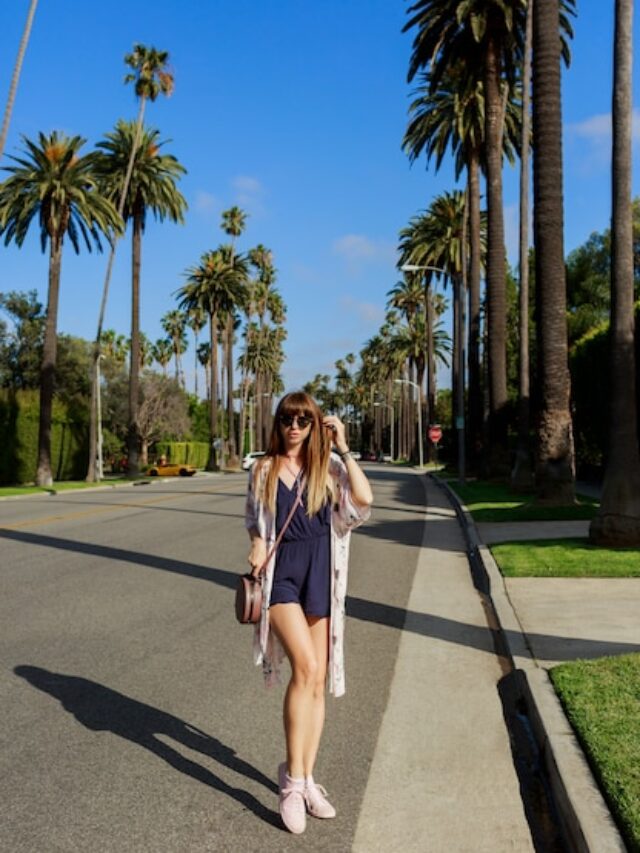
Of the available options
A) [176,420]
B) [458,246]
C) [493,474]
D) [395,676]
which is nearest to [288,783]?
[395,676]

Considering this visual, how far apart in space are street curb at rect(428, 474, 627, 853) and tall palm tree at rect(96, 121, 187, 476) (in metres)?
46.2

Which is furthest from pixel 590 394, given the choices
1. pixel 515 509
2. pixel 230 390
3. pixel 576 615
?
pixel 230 390

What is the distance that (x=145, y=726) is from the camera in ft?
18.4

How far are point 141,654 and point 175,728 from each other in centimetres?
207

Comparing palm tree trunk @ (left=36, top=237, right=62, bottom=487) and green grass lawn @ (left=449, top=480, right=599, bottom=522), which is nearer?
green grass lawn @ (left=449, top=480, right=599, bottom=522)

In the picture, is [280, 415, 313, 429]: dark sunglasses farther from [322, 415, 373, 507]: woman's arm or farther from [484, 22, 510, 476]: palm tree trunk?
Answer: [484, 22, 510, 476]: palm tree trunk

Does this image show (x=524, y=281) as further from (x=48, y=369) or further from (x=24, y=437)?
(x=24, y=437)

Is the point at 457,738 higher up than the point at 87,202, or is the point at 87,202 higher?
the point at 87,202

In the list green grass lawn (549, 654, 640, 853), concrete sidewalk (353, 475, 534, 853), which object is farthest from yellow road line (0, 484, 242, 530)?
green grass lawn (549, 654, 640, 853)

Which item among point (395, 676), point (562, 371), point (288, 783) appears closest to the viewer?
point (288, 783)

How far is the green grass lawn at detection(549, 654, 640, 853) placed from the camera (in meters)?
3.98

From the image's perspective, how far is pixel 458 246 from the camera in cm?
5500

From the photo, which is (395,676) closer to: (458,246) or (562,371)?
(562,371)

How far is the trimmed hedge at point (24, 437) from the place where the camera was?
43656 millimetres
